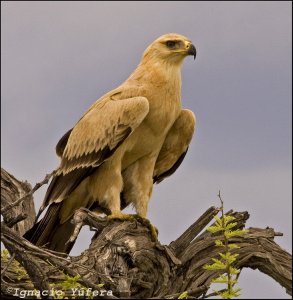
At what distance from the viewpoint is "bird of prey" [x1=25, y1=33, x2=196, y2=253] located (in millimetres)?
8562

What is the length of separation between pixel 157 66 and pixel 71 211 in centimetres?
205

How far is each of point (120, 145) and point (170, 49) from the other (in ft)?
4.98

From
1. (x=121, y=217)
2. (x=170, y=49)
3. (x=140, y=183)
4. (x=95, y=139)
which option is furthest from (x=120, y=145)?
(x=170, y=49)

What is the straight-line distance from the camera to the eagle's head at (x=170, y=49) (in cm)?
924

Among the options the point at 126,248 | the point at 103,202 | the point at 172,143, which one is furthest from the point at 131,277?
the point at 172,143

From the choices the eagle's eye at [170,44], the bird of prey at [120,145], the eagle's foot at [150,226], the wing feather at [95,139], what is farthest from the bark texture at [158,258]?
the eagle's eye at [170,44]

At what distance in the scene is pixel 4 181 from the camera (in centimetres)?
922

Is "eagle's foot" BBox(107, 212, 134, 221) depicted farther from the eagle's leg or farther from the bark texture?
the eagle's leg

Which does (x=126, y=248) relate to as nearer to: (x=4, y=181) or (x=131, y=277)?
(x=131, y=277)

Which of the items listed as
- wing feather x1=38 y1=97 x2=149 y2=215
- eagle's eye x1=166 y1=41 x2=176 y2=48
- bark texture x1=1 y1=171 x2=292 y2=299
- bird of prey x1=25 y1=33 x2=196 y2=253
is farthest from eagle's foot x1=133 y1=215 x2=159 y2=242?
eagle's eye x1=166 y1=41 x2=176 y2=48

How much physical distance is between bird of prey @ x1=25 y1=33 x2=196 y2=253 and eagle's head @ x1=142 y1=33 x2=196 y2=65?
1cm

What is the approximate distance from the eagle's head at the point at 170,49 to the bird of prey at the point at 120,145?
1cm

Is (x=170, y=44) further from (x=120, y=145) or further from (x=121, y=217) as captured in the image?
(x=121, y=217)

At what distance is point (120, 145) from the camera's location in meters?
8.61
